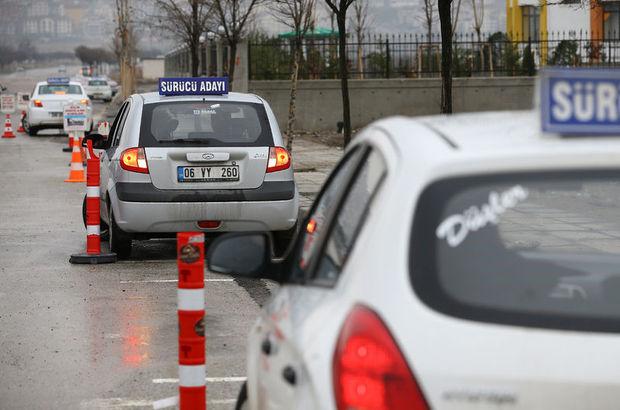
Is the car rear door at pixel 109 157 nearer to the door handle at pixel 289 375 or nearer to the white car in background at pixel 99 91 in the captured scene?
the door handle at pixel 289 375

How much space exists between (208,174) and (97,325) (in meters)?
3.16

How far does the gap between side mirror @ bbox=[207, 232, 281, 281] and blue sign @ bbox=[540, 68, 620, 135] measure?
1.45 m

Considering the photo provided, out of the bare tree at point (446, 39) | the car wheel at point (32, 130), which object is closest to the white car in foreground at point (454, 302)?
the bare tree at point (446, 39)

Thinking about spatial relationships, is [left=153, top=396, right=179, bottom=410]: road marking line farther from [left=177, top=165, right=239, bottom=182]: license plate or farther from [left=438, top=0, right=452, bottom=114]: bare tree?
[left=438, top=0, right=452, bottom=114]: bare tree

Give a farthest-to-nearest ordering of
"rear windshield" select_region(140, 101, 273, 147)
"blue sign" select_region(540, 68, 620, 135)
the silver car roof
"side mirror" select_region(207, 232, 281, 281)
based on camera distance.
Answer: the silver car roof → "rear windshield" select_region(140, 101, 273, 147) → "side mirror" select_region(207, 232, 281, 281) → "blue sign" select_region(540, 68, 620, 135)

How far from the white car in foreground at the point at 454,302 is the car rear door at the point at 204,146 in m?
8.50

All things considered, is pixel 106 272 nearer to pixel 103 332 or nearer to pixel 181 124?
pixel 181 124

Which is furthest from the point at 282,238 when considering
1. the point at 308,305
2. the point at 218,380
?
the point at 308,305

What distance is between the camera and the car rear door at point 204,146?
1245 centimetres

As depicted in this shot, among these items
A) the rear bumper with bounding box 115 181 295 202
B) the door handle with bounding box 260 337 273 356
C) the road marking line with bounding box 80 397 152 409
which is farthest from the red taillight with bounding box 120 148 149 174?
the door handle with bounding box 260 337 273 356

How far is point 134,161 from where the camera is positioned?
1249 cm

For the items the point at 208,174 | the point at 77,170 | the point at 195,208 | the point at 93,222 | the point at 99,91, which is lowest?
the point at 77,170

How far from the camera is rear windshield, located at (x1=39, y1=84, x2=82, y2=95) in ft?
135

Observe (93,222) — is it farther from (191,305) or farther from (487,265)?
(487,265)
